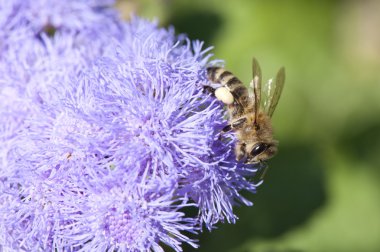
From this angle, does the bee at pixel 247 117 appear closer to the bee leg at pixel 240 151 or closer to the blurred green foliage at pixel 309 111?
the bee leg at pixel 240 151

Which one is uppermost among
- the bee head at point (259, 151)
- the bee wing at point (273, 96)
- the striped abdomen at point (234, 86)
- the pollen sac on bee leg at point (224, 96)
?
the bee wing at point (273, 96)

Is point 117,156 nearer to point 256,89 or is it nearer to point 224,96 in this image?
point 224,96

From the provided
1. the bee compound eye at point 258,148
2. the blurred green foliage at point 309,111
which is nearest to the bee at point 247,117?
the bee compound eye at point 258,148

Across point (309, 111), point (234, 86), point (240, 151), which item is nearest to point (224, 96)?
point (234, 86)

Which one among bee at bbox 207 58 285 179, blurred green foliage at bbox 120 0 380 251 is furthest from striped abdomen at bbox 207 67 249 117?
blurred green foliage at bbox 120 0 380 251

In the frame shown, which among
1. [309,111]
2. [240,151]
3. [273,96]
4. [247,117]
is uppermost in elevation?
[309,111]

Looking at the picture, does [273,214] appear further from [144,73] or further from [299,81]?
[144,73]
